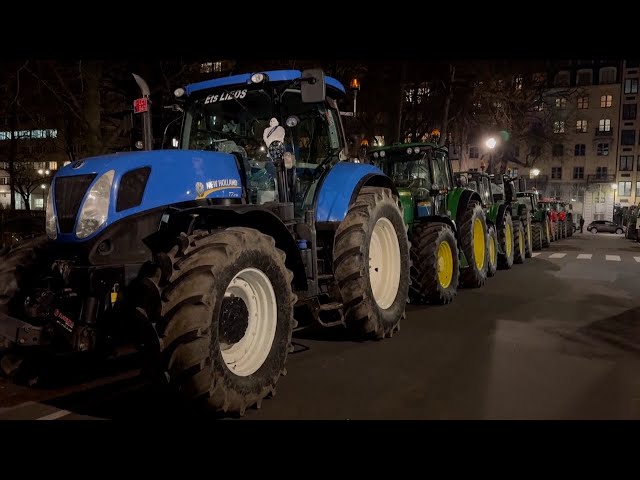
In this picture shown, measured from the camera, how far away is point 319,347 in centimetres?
611

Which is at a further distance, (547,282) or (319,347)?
(547,282)

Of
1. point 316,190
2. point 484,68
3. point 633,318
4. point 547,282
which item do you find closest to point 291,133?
point 316,190

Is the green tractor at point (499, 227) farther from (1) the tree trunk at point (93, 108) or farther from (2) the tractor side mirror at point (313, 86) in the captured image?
(1) the tree trunk at point (93, 108)

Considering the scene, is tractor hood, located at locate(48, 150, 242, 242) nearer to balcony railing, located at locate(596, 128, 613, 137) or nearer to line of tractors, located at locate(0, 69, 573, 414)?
line of tractors, located at locate(0, 69, 573, 414)

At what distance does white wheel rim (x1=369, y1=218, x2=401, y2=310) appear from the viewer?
6.74m

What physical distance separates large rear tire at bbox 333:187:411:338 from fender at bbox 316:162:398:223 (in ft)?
0.58

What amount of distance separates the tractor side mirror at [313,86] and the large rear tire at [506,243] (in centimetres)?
1004

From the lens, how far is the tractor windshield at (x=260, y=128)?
5.59 m

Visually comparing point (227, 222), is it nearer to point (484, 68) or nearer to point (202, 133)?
point (202, 133)

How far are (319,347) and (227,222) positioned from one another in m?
2.15

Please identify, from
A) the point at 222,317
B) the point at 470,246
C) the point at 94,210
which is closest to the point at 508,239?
the point at 470,246

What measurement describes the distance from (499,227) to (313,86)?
10.1m

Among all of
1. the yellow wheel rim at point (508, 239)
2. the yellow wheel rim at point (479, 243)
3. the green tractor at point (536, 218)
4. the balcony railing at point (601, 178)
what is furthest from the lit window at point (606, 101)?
the yellow wheel rim at point (479, 243)
